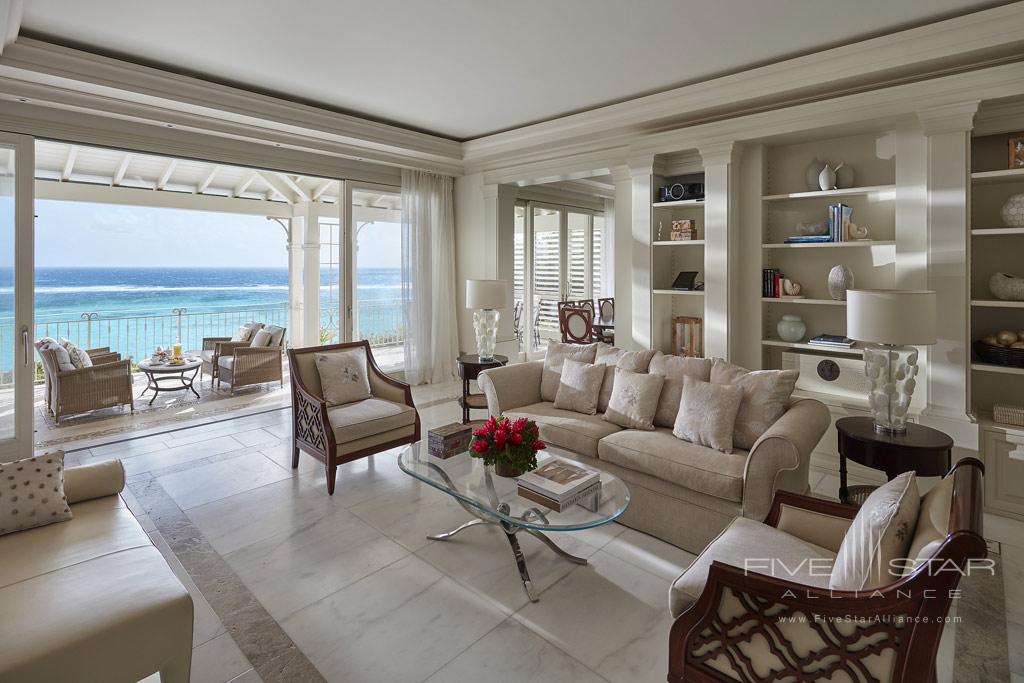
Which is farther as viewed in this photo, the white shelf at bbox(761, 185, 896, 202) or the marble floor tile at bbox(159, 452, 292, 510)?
the white shelf at bbox(761, 185, 896, 202)

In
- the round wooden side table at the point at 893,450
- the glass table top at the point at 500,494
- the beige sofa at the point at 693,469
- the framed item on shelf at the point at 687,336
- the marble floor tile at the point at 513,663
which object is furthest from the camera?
the framed item on shelf at the point at 687,336

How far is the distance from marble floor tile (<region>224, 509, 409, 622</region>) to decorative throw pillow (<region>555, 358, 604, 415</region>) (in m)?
1.53

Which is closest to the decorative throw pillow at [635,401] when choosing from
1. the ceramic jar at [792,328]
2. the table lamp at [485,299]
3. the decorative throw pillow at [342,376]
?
the ceramic jar at [792,328]

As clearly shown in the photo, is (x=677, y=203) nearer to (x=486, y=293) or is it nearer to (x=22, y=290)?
(x=486, y=293)

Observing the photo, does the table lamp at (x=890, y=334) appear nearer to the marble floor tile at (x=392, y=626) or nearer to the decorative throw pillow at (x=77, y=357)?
the marble floor tile at (x=392, y=626)

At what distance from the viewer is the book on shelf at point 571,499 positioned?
2.34 metres

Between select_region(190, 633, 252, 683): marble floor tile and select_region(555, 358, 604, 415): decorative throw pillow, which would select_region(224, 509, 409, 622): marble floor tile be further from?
select_region(555, 358, 604, 415): decorative throw pillow

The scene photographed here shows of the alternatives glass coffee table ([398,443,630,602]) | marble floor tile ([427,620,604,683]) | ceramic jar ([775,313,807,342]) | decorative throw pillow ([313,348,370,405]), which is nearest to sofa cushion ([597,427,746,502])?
glass coffee table ([398,443,630,602])

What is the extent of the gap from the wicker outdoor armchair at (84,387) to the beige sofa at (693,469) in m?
4.59

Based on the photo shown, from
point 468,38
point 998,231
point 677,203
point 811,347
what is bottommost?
point 811,347

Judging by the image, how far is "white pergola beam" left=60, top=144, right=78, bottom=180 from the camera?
267 inches

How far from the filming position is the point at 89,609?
5.27 ft

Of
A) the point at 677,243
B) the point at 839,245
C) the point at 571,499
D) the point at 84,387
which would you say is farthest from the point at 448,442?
the point at 84,387

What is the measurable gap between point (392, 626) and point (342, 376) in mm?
2259
